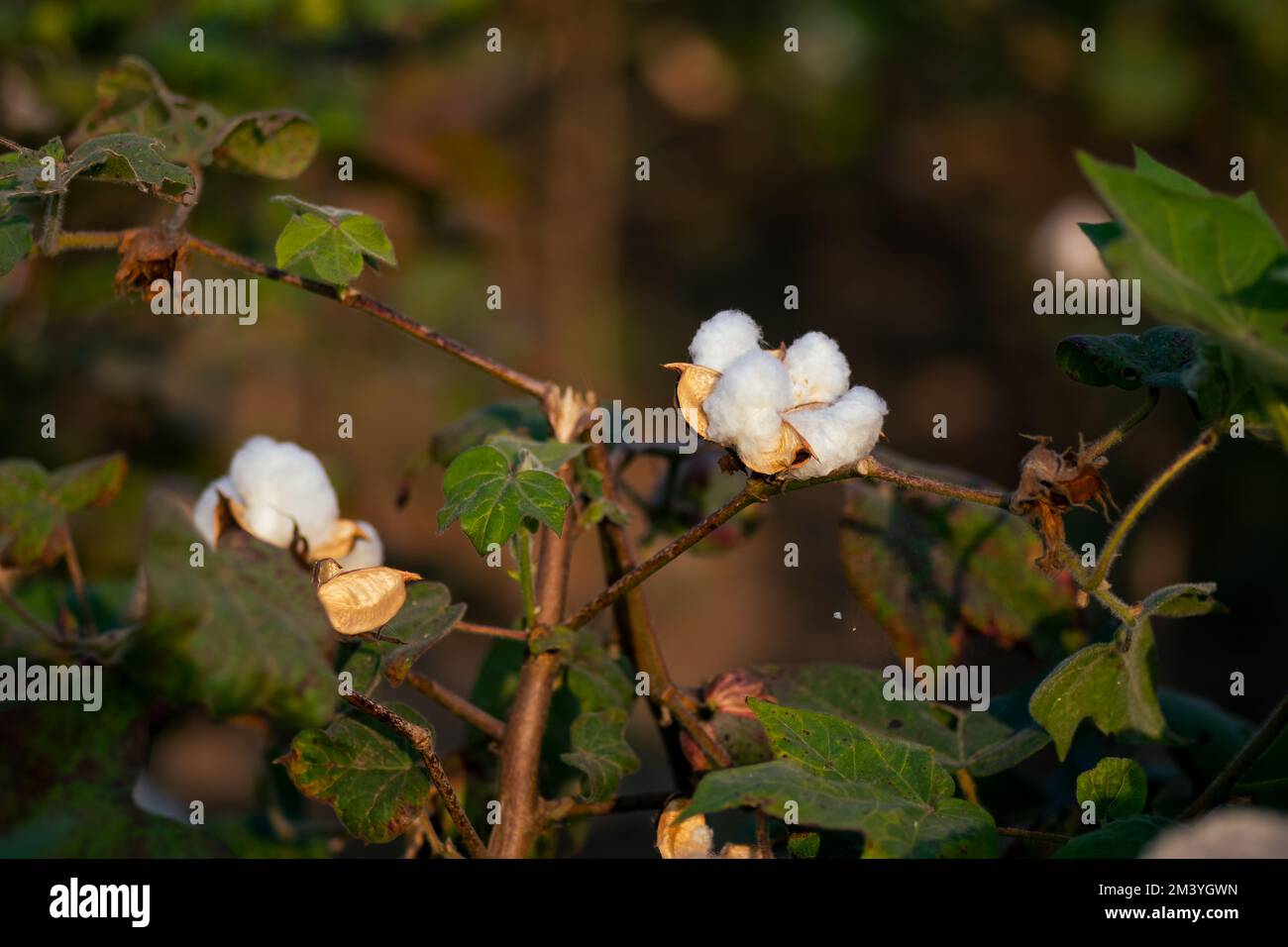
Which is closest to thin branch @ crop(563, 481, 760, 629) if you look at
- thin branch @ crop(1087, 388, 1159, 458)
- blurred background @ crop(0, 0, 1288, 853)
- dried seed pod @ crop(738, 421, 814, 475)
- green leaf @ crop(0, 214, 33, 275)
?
dried seed pod @ crop(738, 421, 814, 475)

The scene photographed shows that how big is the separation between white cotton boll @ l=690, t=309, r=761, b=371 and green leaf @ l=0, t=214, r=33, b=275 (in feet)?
0.87

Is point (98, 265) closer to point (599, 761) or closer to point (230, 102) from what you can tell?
point (230, 102)

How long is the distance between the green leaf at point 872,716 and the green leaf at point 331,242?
0.25 m

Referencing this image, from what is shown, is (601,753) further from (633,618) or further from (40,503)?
(40,503)

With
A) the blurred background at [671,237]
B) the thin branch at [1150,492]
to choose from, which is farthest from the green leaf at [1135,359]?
the blurred background at [671,237]

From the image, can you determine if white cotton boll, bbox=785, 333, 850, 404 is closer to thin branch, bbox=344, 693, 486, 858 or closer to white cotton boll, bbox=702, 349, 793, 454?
white cotton boll, bbox=702, 349, 793, 454

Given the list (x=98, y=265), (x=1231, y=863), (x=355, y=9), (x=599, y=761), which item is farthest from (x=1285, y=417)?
(x=355, y=9)

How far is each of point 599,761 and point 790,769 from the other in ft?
0.36

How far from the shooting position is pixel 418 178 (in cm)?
145

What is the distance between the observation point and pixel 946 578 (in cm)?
66

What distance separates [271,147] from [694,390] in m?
0.32

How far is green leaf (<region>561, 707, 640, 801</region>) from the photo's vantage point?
50cm

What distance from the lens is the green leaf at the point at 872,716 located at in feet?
1.79

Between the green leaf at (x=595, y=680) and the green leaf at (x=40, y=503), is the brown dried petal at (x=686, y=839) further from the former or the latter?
the green leaf at (x=40, y=503)
